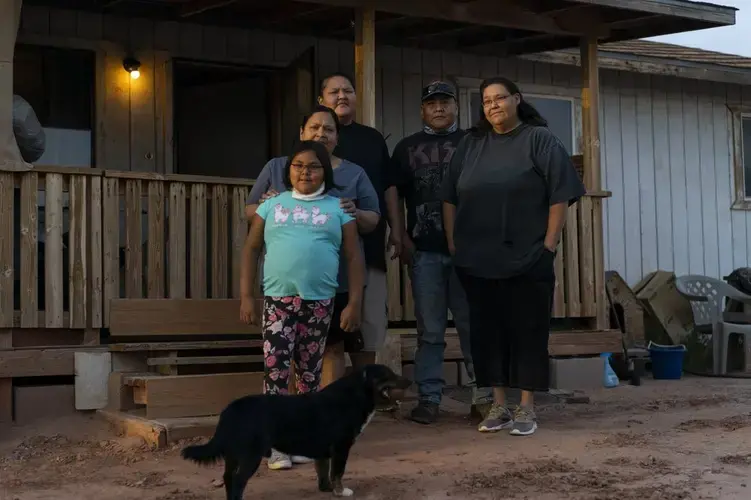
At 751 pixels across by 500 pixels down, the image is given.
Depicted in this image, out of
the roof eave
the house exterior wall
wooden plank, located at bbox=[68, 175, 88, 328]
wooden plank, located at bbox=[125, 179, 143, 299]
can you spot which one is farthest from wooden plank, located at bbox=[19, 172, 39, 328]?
the roof eave

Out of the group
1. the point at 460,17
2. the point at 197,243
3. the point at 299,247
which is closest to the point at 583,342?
the point at 460,17

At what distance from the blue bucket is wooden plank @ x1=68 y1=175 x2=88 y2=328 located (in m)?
5.26

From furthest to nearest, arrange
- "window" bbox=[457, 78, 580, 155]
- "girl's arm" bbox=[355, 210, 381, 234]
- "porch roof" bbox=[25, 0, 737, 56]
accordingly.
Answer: "window" bbox=[457, 78, 580, 155], "porch roof" bbox=[25, 0, 737, 56], "girl's arm" bbox=[355, 210, 381, 234]

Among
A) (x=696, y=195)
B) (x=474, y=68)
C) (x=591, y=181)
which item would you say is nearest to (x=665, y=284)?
(x=696, y=195)

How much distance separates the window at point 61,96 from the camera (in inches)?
313

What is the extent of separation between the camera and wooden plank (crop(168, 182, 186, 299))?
258 inches

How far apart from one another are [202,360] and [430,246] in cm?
162

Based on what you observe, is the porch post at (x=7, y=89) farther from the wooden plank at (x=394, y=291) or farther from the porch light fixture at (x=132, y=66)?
the wooden plank at (x=394, y=291)

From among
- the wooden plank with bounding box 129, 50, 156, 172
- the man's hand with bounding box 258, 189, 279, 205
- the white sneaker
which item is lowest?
the white sneaker

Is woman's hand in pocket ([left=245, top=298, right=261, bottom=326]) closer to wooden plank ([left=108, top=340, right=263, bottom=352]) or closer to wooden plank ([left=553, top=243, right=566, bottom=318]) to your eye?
wooden plank ([left=108, top=340, right=263, bottom=352])

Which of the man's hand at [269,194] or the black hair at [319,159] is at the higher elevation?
Result: the black hair at [319,159]

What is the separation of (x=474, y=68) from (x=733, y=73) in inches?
130

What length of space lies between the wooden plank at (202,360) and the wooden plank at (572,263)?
10.3ft

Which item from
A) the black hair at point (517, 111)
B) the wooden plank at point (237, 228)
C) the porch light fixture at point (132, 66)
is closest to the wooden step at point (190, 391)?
the wooden plank at point (237, 228)
